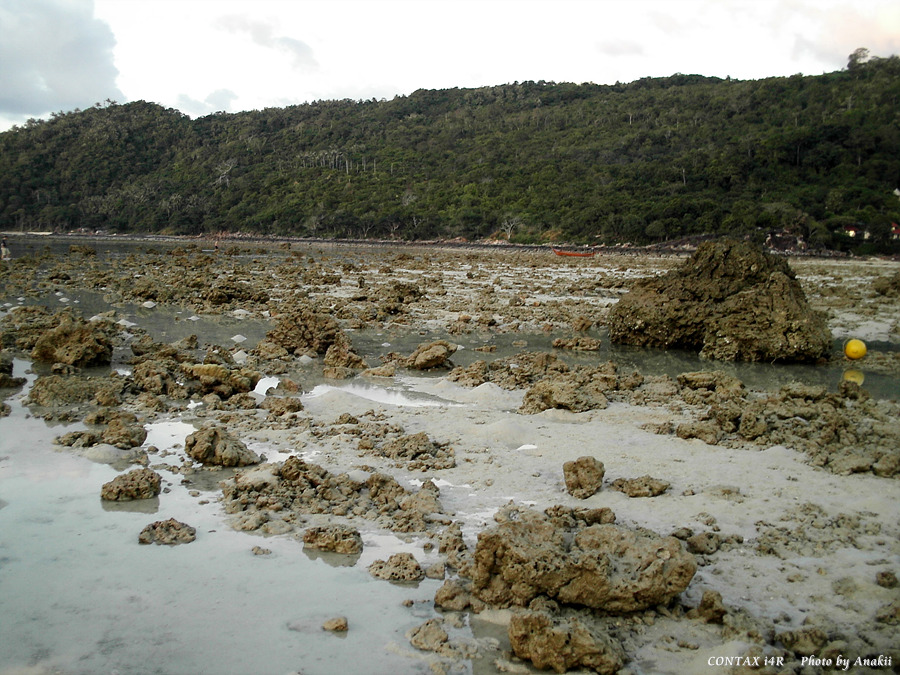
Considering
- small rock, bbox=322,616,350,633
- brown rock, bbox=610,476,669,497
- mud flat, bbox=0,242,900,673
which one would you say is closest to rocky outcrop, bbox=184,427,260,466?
mud flat, bbox=0,242,900,673

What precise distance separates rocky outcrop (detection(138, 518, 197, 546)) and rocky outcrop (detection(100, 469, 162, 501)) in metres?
0.61

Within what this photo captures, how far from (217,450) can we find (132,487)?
0.82 m

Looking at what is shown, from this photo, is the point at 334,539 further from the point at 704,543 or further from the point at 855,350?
the point at 855,350

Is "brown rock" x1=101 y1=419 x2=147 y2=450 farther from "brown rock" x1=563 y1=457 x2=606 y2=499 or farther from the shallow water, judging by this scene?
"brown rock" x1=563 y1=457 x2=606 y2=499

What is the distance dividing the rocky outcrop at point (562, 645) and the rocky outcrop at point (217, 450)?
331 cm

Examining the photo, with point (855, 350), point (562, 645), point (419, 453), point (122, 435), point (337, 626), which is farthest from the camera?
point (855, 350)

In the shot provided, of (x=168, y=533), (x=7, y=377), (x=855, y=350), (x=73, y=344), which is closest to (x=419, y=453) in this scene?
(x=168, y=533)

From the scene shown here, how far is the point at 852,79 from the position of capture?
8812cm

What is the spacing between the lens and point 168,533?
434cm

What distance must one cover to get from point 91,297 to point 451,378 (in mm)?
13850

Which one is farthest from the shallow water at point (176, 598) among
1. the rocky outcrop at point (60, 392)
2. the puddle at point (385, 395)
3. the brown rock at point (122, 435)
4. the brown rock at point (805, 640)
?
the puddle at point (385, 395)

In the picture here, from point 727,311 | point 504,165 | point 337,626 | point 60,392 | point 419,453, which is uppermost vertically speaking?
point 504,165

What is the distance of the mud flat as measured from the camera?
324 centimetres

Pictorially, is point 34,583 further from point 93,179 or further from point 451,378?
point 93,179
